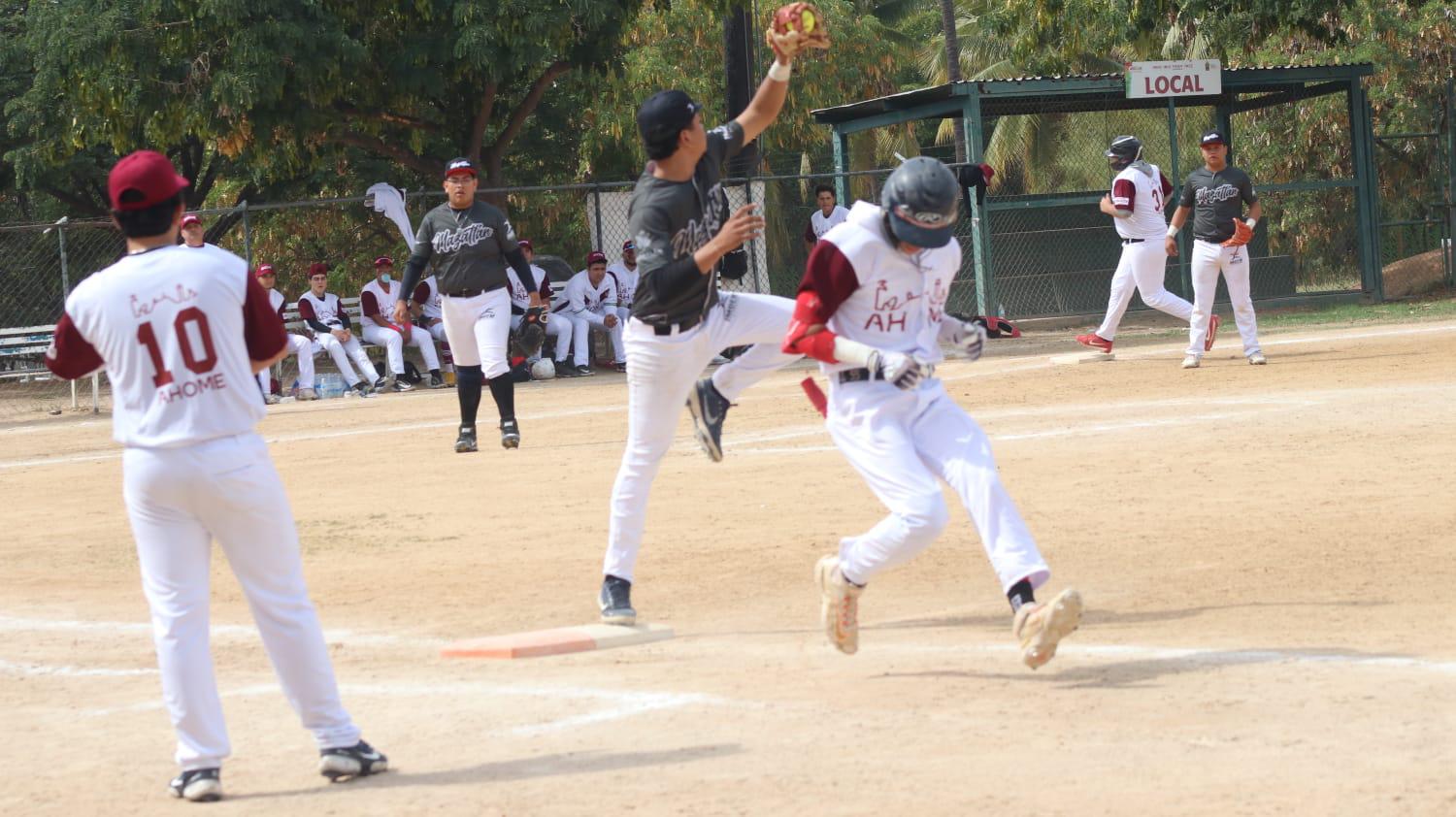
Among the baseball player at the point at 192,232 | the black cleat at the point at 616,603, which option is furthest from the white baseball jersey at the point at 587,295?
the black cleat at the point at 616,603

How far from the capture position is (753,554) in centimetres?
877

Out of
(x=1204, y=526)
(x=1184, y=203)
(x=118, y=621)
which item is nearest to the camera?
(x=118, y=621)

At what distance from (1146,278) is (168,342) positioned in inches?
534

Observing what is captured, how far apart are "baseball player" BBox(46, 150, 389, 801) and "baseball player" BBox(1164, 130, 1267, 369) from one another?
12.6 metres

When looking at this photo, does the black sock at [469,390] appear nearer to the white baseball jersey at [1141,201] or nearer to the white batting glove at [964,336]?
the white baseball jersey at [1141,201]

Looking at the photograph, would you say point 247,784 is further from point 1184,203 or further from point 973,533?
point 1184,203

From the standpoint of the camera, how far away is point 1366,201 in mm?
25859

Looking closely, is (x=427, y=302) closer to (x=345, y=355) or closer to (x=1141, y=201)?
(x=345, y=355)

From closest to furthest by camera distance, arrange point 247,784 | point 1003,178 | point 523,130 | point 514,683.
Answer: point 247,784, point 514,683, point 523,130, point 1003,178

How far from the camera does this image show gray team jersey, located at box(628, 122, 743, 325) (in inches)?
263

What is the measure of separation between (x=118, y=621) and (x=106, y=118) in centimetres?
1582

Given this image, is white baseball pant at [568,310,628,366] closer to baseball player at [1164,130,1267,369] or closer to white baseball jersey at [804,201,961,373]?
baseball player at [1164,130,1267,369]

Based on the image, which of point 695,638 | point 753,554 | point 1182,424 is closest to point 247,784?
point 695,638

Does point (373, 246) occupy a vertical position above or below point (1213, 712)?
above
